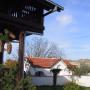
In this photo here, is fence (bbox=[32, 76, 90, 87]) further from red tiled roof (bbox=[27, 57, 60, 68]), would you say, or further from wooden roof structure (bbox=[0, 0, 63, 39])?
wooden roof structure (bbox=[0, 0, 63, 39])

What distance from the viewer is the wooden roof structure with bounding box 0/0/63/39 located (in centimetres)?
1388

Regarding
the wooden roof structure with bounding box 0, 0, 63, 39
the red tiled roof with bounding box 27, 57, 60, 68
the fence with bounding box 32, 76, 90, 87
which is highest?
the wooden roof structure with bounding box 0, 0, 63, 39

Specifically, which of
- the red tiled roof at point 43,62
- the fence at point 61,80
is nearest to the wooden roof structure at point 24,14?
the fence at point 61,80

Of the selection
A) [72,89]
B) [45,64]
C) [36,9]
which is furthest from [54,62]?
[36,9]

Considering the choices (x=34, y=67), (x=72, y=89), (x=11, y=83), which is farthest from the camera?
(x=34, y=67)

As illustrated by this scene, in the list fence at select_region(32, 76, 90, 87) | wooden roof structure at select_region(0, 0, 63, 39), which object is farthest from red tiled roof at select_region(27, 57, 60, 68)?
wooden roof structure at select_region(0, 0, 63, 39)

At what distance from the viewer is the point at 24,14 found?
48.4 ft

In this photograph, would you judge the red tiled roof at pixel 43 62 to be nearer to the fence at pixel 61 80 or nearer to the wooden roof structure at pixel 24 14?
the fence at pixel 61 80

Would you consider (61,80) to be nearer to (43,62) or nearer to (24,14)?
(43,62)

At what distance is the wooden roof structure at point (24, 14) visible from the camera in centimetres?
1388

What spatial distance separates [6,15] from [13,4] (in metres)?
0.82

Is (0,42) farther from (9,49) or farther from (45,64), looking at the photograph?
(45,64)

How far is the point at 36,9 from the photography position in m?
15.5

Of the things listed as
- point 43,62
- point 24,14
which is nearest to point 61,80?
point 43,62
